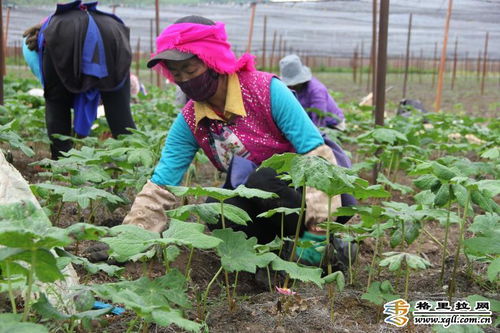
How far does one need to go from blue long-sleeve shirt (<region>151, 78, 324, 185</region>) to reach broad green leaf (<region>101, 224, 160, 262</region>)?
1.01 meters

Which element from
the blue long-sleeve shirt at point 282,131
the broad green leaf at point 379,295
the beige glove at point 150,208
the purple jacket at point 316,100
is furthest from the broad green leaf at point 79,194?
the purple jacket at point 316,100

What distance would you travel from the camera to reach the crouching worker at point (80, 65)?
4.03 meters

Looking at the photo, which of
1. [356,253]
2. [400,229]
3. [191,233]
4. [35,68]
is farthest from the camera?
[35,68]

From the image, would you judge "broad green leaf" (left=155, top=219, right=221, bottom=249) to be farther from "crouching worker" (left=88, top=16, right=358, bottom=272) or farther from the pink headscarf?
the pink headscarf

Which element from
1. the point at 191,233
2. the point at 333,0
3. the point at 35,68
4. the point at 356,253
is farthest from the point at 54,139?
the point at 333,0

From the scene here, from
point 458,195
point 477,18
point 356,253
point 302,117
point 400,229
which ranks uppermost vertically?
point 477,18

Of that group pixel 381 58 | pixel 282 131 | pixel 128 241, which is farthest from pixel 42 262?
pixel 381 58

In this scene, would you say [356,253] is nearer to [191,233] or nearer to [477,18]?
[191,233]

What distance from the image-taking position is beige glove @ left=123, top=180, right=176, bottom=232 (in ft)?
8.64

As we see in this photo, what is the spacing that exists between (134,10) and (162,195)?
16697mm

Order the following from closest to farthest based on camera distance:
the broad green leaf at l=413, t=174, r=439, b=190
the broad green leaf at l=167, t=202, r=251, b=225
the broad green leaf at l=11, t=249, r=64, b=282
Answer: the broad green leaf at l=11, t=249, r=64, b=282 < the broad green leaf at l=167, t=202, r=251, b=225 < the broad green leaf at l=413, t=174, r=439, b=190

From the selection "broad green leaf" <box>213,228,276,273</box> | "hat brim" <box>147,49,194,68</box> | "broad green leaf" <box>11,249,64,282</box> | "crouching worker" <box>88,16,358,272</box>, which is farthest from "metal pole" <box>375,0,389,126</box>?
"broad green leaf" <box>11,249,64,282</box>

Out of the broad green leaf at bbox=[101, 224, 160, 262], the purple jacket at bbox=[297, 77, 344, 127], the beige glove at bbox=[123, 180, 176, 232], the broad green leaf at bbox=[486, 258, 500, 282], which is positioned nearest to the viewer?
the broad green leaf at bbox=[101, 224, 160, 262]

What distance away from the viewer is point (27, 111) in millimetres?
5266
